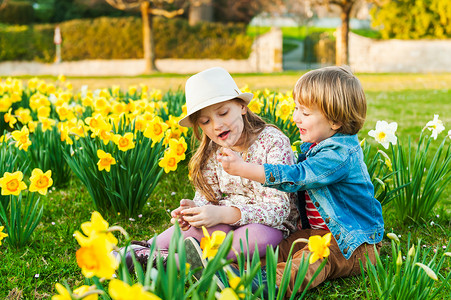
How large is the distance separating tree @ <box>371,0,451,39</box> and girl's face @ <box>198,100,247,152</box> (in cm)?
1889

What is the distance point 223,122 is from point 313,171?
0.46 metres

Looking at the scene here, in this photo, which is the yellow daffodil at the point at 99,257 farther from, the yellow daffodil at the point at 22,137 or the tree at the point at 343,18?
the tree at the point at 343,18

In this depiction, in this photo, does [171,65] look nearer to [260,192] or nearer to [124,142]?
[124,142]

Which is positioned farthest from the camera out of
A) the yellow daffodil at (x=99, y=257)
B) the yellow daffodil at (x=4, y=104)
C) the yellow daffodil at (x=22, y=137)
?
the yellow daffodil at (x=4, y=104)

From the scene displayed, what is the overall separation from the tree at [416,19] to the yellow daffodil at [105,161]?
18912 millimetres

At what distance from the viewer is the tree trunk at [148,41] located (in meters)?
17.8

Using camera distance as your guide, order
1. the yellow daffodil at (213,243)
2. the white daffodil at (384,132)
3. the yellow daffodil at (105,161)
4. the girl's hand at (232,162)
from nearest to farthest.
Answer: the yellow daffodil at (213,243)
the girl's hand at (232,162)
the white daffodil at (384,132)
the yellow daffodil at (105,161)

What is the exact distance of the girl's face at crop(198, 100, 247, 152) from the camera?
2.08m

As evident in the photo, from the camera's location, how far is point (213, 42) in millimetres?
19125

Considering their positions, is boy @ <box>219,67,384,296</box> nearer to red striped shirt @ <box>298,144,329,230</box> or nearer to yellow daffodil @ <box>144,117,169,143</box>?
red striped shirt @ <box>298,144,329,230</box>

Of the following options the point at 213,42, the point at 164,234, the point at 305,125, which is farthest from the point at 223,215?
the point at 213,42

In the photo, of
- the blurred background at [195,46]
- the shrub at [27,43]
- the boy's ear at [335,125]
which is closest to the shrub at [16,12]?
the blurred background at [195,46]

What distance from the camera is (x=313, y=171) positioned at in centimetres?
187

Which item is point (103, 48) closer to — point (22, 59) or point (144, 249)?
point (22, 59)
